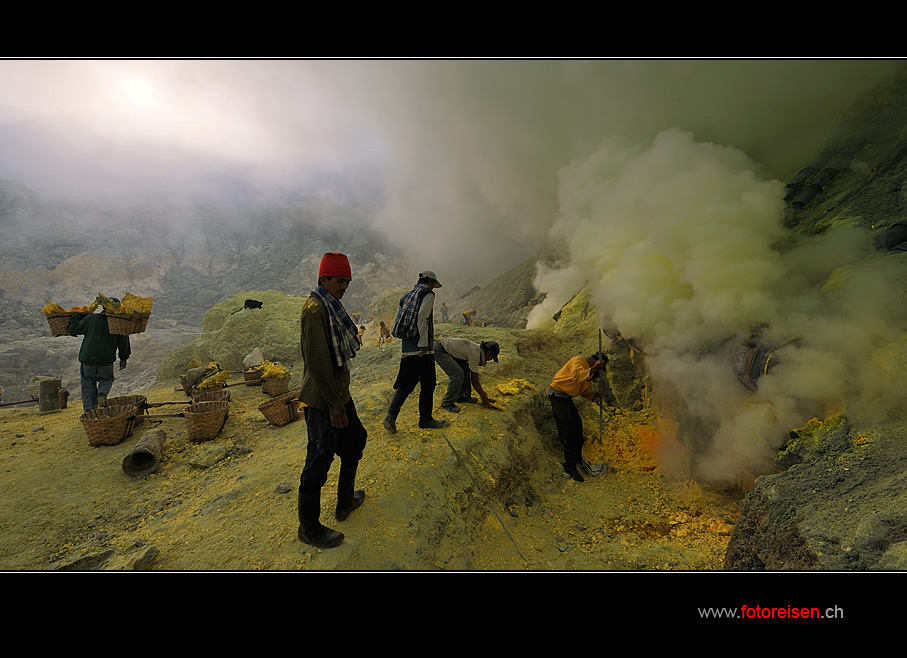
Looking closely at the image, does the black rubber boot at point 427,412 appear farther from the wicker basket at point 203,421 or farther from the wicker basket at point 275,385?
the wicker basket at point 275,385

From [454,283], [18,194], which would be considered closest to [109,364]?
[454,283]

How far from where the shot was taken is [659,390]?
21.7 ft

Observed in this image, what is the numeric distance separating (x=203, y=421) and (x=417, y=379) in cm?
364

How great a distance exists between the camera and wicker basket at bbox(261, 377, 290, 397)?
7.75 m

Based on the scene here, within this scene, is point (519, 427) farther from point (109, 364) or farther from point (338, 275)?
point (109, 364)

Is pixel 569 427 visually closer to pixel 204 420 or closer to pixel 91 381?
pixel 204 420

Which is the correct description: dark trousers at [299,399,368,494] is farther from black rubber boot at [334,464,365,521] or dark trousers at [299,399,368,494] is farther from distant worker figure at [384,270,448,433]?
distant worker figure at [384,270,448,433]

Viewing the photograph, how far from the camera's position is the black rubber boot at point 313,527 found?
2.54 metres

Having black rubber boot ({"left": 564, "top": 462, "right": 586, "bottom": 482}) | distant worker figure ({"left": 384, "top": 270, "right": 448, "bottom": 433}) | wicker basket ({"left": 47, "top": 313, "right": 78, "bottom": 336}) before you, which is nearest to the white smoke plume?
black rubber boot ({"left": 564, "top": 462, "right": 586, "bottom": 482})

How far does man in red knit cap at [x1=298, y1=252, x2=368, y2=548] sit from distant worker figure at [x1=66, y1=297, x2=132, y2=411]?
565 centimetres

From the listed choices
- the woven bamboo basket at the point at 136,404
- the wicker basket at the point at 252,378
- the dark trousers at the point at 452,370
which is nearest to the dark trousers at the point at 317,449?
the dark trousers at the point at 452,370

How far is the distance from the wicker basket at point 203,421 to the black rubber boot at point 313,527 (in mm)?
3740

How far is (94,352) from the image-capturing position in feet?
18.8

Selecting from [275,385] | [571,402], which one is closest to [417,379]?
[571,402]
